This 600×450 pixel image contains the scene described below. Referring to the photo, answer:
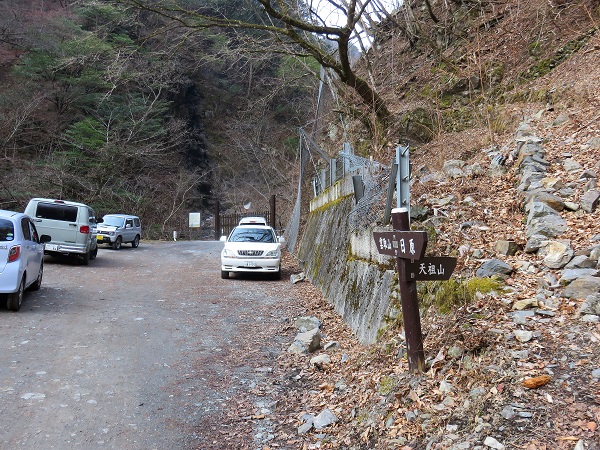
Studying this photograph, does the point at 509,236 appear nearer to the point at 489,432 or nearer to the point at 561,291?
the point at 561,291

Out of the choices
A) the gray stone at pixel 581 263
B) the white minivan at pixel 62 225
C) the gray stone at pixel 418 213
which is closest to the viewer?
the gray stone at pixel 581 263

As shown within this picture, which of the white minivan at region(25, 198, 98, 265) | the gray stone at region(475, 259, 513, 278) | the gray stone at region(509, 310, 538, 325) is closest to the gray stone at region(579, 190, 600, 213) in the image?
the gray stone at region(475, 259, 513, 278)

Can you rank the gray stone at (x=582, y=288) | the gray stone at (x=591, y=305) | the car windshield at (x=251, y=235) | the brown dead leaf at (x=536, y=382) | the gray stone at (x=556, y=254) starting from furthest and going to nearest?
1. the car windshield at (x=251, y=235)
2. the gray stone at (x=556, y=254)
3. the gray stone at (x=582, y=288)
4. the gray stone at (x=591, y=305)
5. the brown dead leaf at (x=536, y=382)

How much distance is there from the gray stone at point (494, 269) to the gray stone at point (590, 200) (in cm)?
147

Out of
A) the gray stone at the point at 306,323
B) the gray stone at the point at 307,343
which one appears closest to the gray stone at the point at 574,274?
the gray stone at the point at 307,343

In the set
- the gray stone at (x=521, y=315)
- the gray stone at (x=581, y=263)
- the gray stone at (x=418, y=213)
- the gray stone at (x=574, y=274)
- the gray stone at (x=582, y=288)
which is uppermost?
the gray stone at (x=418, y=213)

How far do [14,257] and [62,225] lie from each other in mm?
8078

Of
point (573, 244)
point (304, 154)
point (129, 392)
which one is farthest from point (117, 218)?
point (573, 244)

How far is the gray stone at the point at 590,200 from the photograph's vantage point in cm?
623

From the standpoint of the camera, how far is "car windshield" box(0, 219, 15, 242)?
29.5ft

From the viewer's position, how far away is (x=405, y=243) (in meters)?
4.31

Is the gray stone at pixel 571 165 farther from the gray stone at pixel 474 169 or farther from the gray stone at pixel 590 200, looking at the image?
the gray stone at pixel 474 169

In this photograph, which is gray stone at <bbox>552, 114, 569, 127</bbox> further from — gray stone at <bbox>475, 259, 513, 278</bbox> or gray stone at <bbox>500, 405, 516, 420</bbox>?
gray stone at <bbox>500, 405, 516, 420</bbox>

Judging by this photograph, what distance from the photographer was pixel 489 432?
3.49m
